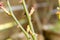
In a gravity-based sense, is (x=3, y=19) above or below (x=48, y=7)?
above

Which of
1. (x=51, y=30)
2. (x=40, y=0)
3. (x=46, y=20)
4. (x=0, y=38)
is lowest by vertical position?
(x=51, y=30)

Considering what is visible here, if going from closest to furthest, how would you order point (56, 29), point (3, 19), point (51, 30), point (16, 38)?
point (3, 19) < point (16, 38) < point (56, 29) < point (51, 30)

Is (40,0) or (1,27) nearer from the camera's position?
(1,27)

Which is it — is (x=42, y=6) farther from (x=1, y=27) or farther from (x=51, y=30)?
(x=1, y=27)

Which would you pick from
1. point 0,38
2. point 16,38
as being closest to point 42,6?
point 16,38

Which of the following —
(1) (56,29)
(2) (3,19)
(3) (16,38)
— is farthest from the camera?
(1) (56,29)

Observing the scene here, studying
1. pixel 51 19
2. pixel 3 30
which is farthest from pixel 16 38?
pixel 51 19

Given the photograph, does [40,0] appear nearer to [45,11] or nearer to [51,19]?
[45,11]

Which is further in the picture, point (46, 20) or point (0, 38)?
point (46, 20)

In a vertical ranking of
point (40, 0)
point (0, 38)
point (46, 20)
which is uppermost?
point (40, 0)
